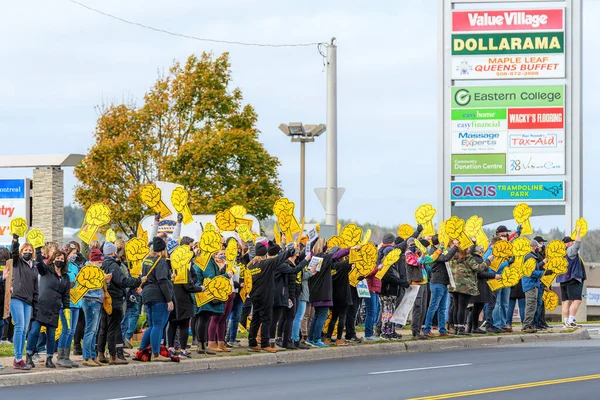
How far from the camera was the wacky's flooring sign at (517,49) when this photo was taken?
3322cm

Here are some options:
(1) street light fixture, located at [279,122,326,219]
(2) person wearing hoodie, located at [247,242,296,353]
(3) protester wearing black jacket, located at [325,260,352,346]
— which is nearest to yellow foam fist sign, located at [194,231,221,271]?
(2) person wearing hoodie, located at [247,242,296,353]

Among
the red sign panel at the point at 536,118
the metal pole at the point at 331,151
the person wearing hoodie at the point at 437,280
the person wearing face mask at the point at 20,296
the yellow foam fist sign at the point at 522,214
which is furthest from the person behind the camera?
the red sign panel at the point at 536,118

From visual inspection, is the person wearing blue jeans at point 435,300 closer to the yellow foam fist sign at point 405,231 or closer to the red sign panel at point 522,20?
the yellow foam fist sign at point 405,231

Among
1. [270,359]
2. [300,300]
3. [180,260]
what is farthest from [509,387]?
[300,300]

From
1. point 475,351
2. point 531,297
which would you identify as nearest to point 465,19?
point 531,297

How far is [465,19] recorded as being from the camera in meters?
33.7

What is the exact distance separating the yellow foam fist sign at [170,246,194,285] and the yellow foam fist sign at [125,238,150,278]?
0.38 m

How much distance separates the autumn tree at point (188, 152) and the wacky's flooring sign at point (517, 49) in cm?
886

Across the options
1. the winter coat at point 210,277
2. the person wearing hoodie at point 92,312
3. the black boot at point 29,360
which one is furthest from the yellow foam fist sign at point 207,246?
the black boot at point 29,360

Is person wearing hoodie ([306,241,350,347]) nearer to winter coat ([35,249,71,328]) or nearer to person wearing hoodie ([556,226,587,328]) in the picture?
winter coat ([35,249,71,328])

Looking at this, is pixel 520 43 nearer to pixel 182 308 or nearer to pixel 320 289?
pixel 320 289

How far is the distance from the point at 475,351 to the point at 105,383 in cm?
699

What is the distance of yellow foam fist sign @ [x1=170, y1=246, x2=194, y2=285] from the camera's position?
52.1 ft

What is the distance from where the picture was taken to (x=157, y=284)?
15375mm
